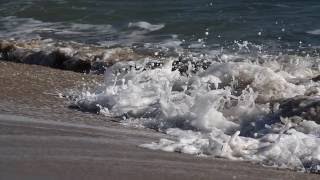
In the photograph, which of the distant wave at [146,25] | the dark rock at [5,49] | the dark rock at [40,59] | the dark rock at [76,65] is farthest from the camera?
the distant wave at [146,25]

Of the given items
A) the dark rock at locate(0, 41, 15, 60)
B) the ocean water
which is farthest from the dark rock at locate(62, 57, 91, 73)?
the dark rock at locate(0, 41, 15, 60)

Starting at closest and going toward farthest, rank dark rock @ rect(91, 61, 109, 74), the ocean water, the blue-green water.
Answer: the ocean water, dark rock @ rect(91, 61, 109, 74), the blue-green water

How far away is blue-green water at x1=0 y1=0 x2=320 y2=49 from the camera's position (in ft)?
42.9

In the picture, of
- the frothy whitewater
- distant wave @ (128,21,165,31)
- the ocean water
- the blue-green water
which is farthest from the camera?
distant wave @ (128,21,165,31)

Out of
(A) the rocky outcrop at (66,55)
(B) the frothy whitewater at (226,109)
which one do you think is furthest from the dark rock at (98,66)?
(B) the frothy whitewater at (226,109)

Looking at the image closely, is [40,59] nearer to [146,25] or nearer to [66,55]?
[66,55]

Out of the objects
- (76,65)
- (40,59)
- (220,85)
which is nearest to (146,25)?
Result: (40,59)

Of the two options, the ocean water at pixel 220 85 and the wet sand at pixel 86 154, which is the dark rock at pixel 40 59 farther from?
the wet sand at pixel 86 154

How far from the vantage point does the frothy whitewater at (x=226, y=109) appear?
16.3ft

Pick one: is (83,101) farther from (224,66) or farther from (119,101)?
(224,66)

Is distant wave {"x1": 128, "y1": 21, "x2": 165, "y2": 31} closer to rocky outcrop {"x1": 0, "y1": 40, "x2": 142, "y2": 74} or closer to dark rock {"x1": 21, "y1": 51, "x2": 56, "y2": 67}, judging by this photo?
rocky outcrop {"x1": 0, "y1": 40, "x2": 142, "y2": 74}

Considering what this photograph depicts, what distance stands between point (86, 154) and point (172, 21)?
10553 mm

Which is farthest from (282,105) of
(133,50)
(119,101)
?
(133,50)

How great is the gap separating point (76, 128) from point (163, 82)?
71.4 inches
